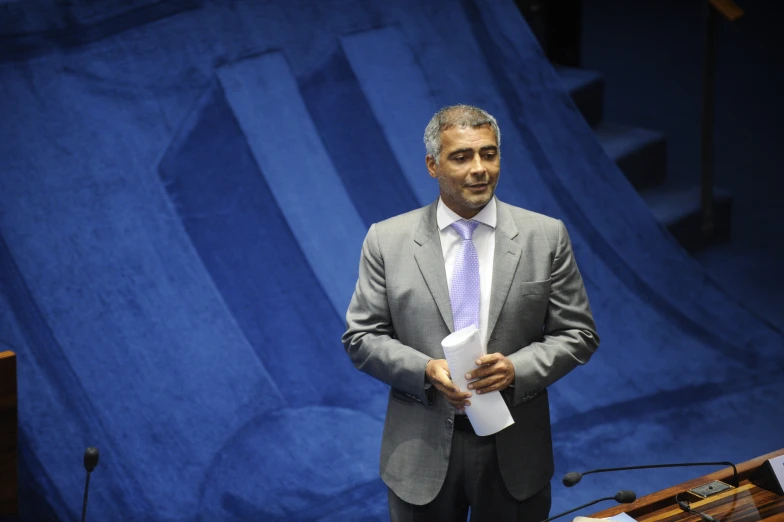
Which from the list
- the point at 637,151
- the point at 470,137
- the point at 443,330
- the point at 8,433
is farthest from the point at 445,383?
the point at 637,151

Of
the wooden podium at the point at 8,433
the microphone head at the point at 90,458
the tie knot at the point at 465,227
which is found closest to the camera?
the wooden podium at the point at 8,433

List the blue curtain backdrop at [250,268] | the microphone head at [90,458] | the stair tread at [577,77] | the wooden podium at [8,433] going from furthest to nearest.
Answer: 1. the stair tread at [577,77]
2. the blue curtain backdrop at [250,268]
3. the microphone head at [90,458]
4. the wooden podium at [8,433]

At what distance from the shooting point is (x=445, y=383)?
6.96ft

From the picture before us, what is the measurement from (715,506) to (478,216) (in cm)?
77

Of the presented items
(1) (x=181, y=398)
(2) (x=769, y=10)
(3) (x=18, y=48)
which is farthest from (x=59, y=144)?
(2) (x=769, y=10)

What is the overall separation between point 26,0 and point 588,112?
2.90 m

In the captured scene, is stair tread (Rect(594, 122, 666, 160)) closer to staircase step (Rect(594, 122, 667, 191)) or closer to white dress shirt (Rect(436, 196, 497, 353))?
staircase step (Rect(594, 122, 667, 191))

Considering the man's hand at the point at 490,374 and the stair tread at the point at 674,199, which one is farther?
the stair tread at the point at 674,199

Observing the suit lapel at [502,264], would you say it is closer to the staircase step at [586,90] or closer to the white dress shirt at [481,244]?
the white dress shirt at [481,244]

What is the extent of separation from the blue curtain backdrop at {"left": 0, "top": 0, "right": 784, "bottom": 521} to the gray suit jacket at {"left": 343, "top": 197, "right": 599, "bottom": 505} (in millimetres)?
1381

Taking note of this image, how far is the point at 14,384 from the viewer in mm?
1975

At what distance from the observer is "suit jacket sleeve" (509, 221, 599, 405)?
2215 millimetres

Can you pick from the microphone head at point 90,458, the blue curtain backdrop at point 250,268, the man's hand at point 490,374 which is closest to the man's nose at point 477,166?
the man's hand at point 490,374

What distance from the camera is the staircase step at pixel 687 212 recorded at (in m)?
5.14
